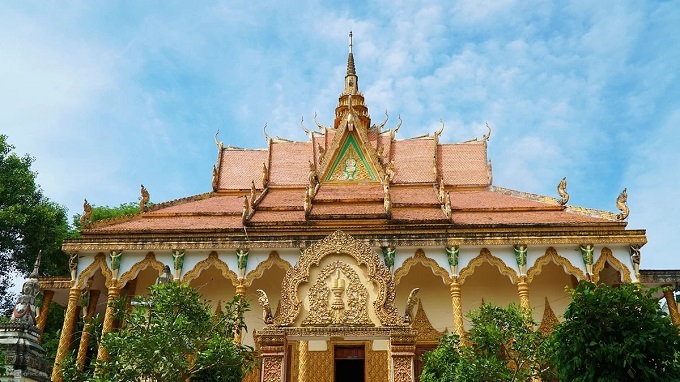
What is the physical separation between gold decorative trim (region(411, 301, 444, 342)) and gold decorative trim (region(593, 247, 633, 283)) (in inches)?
166

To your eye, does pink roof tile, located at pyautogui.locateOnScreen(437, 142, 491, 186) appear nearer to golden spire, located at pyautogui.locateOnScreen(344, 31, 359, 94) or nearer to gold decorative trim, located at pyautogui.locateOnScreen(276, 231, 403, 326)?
golden spire, located at pyautogui.locateOnScreen(344, 31, 359, 94)

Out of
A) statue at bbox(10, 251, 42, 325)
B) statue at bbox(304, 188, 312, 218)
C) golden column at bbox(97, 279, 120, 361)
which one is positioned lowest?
statue at bbox(10, 251, 42, 325)

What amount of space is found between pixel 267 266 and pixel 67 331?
4980mm

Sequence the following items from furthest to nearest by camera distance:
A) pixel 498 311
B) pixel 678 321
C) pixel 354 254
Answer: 1. pixel 678 321
2. pixel 498 311
3. pixel 354 254

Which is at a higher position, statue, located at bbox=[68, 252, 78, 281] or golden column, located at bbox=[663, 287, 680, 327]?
statue, located at bbox=[68, 252, 78, 281]

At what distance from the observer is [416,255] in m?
15.2

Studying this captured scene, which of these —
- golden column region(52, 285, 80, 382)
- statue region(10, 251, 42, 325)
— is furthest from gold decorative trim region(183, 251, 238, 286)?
statue region(10, 251, 42, 325)

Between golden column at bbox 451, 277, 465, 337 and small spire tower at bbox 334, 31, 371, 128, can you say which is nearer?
golden column at bbox 451, 277, 465, 337

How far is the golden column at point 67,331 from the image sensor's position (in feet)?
45.7

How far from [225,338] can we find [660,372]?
6031 millimetres

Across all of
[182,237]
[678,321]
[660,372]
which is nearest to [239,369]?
[660,372]

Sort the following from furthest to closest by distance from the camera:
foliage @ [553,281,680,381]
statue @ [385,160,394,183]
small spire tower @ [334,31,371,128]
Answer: small spire tower @ [334,31,371,128]
statue @ [385,160,394,183]
foliage @ [553,281,680,381]

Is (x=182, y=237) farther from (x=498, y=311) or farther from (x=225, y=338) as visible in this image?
(x=498, y=311)

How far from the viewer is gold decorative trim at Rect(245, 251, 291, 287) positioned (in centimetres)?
1514
